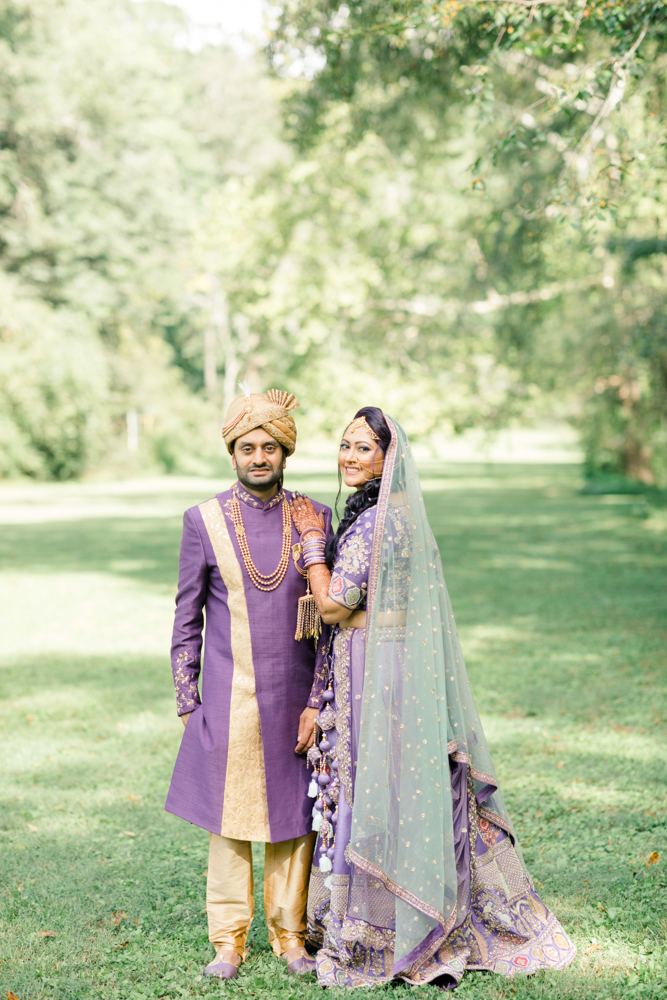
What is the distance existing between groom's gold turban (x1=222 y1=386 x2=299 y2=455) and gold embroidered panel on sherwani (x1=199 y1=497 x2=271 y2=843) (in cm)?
53

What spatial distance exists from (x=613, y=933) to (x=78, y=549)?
13.4 m

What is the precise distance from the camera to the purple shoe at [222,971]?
3.46 metres

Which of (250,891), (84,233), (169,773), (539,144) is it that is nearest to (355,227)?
(539,144)

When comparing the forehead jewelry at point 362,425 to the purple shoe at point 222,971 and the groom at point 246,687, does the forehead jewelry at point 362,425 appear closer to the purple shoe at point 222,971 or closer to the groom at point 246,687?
the groom at point 246,687

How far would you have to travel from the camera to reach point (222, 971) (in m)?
3.47

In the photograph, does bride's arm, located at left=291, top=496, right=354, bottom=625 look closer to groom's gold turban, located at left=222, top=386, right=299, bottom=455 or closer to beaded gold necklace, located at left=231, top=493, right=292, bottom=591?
beaded gold necklace, located at left=231, top=493, right=292, bottom=591

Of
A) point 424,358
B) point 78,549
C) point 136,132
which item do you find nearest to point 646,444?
point 424,358

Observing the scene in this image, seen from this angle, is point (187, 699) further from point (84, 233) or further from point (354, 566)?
point (84, 233)

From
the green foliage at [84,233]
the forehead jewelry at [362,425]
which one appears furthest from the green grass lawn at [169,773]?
the green foliage at [84,233]

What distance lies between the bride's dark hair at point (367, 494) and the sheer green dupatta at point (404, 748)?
50 mm

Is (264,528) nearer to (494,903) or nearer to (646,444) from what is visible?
(494,903)

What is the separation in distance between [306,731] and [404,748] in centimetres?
39

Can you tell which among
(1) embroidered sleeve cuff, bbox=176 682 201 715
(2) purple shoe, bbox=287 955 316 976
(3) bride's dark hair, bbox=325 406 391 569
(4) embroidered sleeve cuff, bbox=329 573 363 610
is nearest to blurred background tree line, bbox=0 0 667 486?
(3) bride's dark hair, bbox=325 406 391 569

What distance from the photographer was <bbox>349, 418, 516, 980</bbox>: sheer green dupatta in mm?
3248
